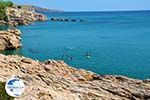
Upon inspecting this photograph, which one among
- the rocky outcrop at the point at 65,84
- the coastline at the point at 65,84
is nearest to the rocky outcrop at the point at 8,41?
the coastline at the point at 65,84

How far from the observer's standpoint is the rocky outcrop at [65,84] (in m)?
30.6

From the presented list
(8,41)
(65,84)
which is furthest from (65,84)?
(8,41)

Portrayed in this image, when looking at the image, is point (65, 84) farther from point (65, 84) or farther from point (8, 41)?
point (8, 41)

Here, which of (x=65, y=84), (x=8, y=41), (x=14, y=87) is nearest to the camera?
(x=14, y=87)

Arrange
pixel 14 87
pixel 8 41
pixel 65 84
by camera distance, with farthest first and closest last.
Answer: pixel 8 41 < pixel 65 84 < pixel 14 87

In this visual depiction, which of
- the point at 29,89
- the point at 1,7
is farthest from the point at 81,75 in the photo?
the point at 1,7

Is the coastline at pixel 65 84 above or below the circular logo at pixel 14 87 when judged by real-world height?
below

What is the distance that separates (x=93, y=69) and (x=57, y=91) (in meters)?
31.3

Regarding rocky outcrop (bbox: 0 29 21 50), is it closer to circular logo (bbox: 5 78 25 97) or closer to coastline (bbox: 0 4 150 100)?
coastline (bbox: 0 4 150 100)

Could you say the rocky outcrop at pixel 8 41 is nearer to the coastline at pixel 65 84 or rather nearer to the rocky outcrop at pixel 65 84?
the coastline at pixel 65 84

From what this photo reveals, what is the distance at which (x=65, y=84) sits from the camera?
34125 millimetres

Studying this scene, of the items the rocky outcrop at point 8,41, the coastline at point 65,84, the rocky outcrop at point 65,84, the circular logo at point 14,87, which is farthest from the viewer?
the rocky outcrop at point 8,41

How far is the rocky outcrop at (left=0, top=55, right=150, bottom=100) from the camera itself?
3058 cm

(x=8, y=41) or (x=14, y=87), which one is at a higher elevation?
(x=14, y=87)
